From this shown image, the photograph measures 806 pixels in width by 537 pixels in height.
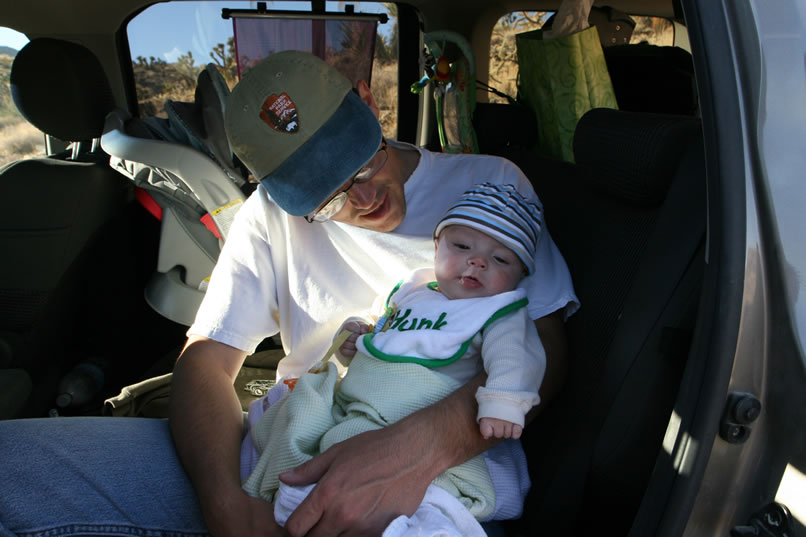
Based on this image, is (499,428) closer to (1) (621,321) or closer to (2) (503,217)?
(1) (621,321)

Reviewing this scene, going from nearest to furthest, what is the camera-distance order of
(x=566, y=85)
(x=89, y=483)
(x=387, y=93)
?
(x=89, y=483) < (x=566, y=85) < (x=387, y=93)

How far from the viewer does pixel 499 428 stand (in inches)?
46.7

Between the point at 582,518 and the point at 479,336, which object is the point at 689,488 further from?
the point at 479,336

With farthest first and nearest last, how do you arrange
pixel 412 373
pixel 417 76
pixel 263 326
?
pixel 417 76, pixel 263 326, pixel 412 373

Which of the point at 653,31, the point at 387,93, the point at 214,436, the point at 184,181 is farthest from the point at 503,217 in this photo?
the point at 653,31

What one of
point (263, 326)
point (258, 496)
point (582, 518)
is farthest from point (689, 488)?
point (263, 326)

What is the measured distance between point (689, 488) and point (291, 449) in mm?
688

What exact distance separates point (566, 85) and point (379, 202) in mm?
787

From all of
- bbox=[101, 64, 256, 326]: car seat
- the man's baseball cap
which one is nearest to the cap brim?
the man's baseball cap

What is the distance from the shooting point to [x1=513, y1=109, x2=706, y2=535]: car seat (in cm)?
120

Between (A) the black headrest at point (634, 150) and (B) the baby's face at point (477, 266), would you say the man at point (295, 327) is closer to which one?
(B) the baby's face at point (477, 266)

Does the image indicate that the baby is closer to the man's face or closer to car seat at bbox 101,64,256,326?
the man's face

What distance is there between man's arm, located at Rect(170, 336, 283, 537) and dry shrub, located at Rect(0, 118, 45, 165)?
1.99 metres

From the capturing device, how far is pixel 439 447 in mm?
1210
